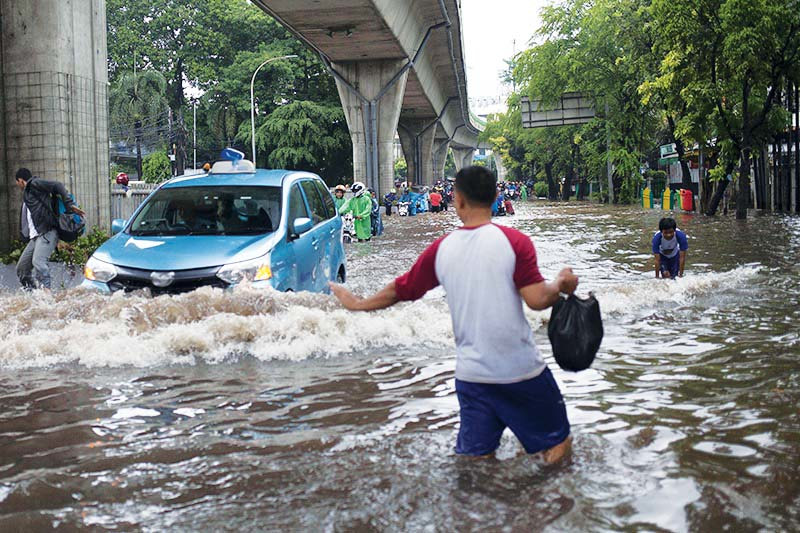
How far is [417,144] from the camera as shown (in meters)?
64.0

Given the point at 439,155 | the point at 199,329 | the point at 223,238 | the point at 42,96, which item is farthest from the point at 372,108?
the point at 439,155

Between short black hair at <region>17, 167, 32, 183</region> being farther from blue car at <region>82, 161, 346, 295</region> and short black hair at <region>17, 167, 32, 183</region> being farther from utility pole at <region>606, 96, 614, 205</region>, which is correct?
utility pole at <region>606, 96, 614, 205</region>

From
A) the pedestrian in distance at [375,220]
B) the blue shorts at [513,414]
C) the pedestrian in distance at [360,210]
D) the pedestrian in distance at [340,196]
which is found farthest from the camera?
the pedestrian in distance at [375,220]

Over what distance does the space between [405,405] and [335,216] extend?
606cm

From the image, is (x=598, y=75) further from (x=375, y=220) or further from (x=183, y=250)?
(x=183, y=250)

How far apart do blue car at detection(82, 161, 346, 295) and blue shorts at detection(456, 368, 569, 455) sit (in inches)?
179

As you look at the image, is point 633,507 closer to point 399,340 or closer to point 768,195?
point 399,340

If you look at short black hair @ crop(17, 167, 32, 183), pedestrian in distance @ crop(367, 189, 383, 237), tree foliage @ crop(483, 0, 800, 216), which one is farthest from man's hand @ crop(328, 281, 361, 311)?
tree foliage @ crop(483, 0, 800, 216)

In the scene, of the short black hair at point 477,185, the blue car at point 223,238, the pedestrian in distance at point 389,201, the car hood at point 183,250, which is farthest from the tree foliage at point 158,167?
the short black hair at point 477,185

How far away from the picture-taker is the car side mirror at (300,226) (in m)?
9.22

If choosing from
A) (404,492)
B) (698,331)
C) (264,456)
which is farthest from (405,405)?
(698,331)

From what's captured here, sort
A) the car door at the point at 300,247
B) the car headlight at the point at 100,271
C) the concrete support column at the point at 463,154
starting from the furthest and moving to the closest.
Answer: the concrete support column at the point at 463,154 → the car door at the point at 300,247 → the car headlight at the point at 100,271

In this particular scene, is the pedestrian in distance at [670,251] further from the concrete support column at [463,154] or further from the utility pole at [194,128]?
the concrete support column at [463,154]

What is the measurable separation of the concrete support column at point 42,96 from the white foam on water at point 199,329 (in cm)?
562
